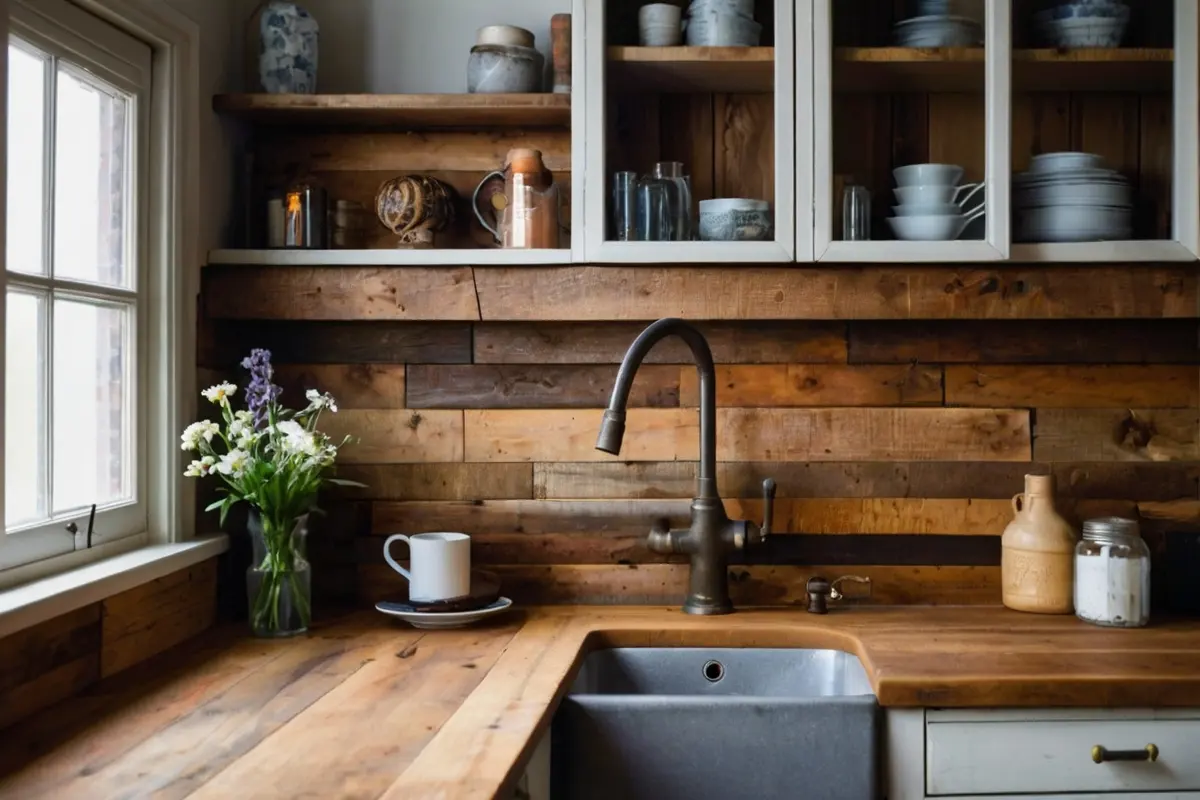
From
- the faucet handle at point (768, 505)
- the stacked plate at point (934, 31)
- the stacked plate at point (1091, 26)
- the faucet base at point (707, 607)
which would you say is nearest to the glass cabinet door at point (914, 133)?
the stacked plate at point (934, 31)

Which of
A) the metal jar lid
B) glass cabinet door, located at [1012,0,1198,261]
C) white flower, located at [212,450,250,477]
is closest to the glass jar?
the metal jar lid

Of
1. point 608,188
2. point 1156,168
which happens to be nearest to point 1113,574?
point 1156,168

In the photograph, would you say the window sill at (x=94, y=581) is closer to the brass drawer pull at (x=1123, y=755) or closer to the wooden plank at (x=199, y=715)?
the wooden plank at (x=199, y=715)

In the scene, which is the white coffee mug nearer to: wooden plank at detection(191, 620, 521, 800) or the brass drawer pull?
wooden plank at detection(191, 620, 521, 800)

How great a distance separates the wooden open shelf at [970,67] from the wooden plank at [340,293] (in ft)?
2.50

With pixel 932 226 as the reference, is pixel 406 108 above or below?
above

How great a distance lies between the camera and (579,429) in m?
2.24

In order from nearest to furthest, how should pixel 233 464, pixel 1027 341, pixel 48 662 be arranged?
pixel 48 662
pixel 233 464
pixel 1027 341

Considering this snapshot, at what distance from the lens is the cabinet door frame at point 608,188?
199cm

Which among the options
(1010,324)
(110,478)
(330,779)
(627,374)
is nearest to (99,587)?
(110,478)

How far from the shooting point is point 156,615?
1.83 m

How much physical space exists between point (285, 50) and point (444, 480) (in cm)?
84

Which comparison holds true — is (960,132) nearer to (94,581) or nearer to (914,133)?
(914,133)

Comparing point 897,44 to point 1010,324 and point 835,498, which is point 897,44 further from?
point 835,498
